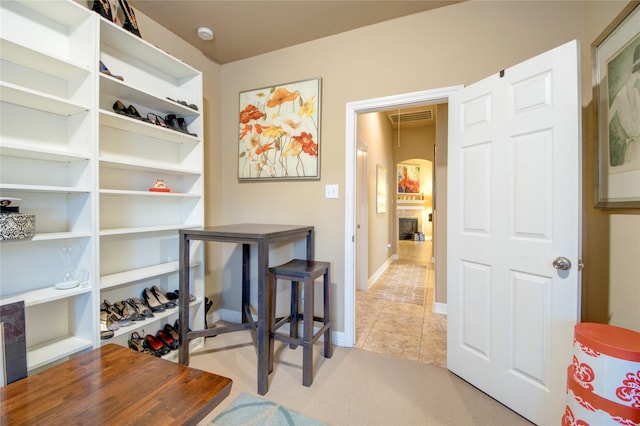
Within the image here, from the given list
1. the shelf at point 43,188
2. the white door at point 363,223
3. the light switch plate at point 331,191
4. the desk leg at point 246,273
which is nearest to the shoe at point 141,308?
the desk leg at point 246,273

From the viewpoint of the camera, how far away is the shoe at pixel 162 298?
217 centimetres

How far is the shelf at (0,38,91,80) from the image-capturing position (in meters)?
1.38

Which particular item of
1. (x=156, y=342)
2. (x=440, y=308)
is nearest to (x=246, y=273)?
(x=156, y=342)

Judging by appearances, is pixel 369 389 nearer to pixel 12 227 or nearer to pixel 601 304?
pixel 601 304

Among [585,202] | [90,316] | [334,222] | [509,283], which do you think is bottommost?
[90,316]

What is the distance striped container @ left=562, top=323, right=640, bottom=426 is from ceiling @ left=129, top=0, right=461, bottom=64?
7.39 feet

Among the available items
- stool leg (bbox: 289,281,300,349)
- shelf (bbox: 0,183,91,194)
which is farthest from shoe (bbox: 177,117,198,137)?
stool leg (bbox: 289,281,300,349)

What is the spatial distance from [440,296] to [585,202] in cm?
188

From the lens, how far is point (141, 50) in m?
2.00

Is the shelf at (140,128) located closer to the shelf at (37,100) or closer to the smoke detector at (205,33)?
the shelf at (37,100)

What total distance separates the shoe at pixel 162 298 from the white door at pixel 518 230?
2.11m

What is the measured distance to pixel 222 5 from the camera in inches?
82.7

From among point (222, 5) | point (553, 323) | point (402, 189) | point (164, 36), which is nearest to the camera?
point (553, 323)

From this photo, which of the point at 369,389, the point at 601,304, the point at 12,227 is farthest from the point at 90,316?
the point at 601,304
